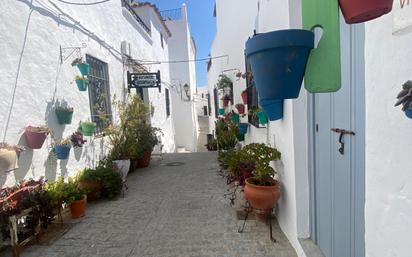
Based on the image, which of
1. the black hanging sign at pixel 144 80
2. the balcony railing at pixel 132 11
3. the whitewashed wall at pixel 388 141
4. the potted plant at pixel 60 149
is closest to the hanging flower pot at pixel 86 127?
the potted plant at pixel 60 149

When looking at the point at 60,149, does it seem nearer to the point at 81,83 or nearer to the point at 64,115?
the point at 64,115

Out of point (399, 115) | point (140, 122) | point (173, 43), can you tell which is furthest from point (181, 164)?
point (173, 43)

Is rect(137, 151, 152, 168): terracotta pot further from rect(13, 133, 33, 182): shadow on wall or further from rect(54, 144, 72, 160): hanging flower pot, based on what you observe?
rect(13, 133, 33, 182): shadow on wall

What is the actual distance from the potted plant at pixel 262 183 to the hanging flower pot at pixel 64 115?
2.74 metres

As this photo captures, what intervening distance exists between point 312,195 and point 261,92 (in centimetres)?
184

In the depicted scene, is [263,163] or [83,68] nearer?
[263,163]

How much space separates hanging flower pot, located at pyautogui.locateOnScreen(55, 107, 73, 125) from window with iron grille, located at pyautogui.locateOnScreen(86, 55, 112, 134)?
Answer: 108 centimetres

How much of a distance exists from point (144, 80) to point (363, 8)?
652 centimetres

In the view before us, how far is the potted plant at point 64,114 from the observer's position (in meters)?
3.90

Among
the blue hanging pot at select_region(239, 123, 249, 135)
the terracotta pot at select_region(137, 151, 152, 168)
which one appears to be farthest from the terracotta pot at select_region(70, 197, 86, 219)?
the blue hanging pot at select_region(239, 123, 249, 135)

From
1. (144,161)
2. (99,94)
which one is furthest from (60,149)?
(144,161)

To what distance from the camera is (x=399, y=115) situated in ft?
3.34

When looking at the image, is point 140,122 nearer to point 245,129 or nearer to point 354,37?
point 245,129

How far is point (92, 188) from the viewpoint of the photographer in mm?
4254
